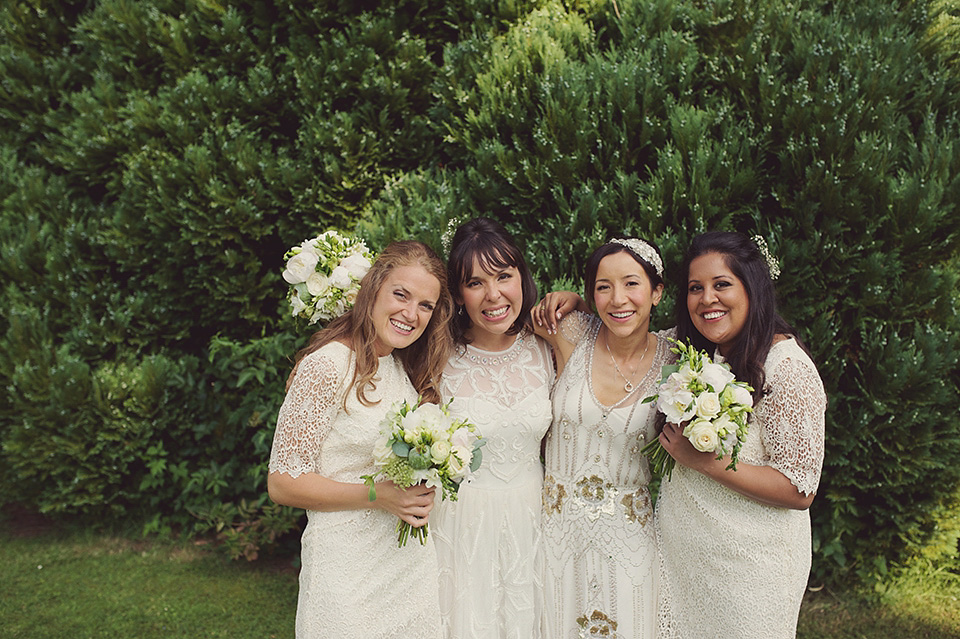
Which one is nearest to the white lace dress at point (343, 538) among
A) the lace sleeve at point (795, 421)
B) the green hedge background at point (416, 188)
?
the lace sleeve at point (795, 421)

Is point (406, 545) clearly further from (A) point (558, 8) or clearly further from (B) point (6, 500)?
(B) point (6, 500)

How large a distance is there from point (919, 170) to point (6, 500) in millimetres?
7660

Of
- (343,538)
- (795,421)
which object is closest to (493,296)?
(343,538)

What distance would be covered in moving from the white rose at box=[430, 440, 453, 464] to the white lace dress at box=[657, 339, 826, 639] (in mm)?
1123

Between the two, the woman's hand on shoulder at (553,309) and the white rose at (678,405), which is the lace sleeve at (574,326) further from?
the white rose at (678,405)

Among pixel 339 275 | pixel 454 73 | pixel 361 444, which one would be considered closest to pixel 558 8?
pixel 454 73

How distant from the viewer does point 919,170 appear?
409cm

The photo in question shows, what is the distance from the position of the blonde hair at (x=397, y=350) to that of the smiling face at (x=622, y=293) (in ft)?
2.30

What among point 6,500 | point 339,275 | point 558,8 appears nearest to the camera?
point 339,275

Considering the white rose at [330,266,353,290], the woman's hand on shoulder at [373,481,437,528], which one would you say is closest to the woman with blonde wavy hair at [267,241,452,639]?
the woman's hand on shoulder at [373,481,437,528]

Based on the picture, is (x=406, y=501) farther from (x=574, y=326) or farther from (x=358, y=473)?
(x=574, y=326)

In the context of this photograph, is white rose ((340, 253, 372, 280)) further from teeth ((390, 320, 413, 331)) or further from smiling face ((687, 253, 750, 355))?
smiling face ((687, 253, 750, 355))

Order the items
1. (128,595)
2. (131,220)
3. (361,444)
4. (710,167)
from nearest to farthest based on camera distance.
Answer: (361,444), (710,167), (128,595), (131,220)

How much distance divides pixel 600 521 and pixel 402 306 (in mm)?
1284
